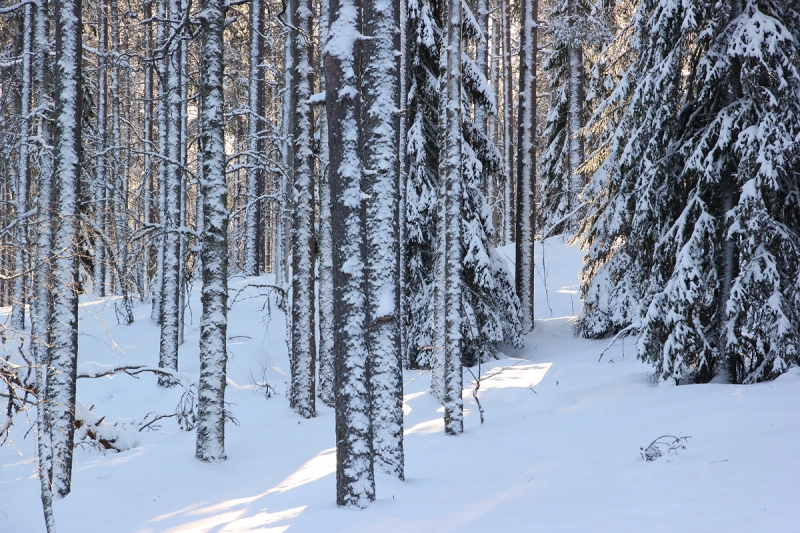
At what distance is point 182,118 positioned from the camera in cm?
1581

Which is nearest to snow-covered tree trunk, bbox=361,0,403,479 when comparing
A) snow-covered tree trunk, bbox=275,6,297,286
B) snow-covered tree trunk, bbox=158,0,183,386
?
snow-covered tree trunk, bbox=275,6,297,286

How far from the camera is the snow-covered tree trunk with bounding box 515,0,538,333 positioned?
1631 centimetres

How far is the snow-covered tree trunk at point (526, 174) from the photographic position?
1631 cm

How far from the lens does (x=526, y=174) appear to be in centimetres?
1627

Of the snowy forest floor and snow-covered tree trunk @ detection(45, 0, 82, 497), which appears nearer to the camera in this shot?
the snowy forest floor

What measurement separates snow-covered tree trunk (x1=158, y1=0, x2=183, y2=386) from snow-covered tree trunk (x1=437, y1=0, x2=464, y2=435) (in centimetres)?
661

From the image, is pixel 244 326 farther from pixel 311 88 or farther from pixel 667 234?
pixel 667 234

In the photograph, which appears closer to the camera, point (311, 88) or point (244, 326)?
point (311, 88)

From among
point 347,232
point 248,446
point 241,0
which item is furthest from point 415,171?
point 347,232

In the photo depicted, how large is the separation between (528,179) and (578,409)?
316 inches

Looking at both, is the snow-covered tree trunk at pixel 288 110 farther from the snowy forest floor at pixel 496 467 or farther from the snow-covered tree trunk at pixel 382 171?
the snowy forest floor at pixel 496 467

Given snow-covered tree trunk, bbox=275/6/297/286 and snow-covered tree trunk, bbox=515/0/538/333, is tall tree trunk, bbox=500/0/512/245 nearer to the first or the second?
snow-covered tree trunk, bbox=515/0/538/333

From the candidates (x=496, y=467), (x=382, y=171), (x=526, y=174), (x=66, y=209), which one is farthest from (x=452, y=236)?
(x=526, y=174)

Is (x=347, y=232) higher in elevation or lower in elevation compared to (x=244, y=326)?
higher
